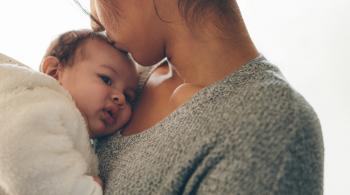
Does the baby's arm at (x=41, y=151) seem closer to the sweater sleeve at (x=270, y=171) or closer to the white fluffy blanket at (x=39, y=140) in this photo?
the white fluffy blanket at (x=39, y=140)

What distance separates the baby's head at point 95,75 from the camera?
0.76 meters

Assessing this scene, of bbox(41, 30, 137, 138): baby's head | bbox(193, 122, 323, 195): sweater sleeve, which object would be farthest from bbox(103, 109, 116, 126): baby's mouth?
bbox(193, 122, 323, 195): sweater sleeve

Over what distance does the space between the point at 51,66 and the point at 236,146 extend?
444 millimetres

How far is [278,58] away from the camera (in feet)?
4.65

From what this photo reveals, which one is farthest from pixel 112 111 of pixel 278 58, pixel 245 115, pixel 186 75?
pixel 278 58

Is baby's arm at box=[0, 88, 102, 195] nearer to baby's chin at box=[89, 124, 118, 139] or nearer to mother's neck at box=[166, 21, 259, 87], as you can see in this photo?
baby's chin at box=[89, 124, 118, 139]

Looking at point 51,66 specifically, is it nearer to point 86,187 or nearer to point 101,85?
point 101,85

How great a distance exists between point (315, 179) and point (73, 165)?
1.13ft

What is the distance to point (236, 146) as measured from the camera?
0.54 metres

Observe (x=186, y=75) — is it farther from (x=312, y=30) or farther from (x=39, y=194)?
(x=312, y=30)

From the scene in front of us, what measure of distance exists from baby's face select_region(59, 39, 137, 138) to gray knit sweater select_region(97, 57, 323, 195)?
0.14 metres

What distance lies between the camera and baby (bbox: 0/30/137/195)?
0.59m

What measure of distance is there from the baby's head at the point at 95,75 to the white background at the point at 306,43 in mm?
530

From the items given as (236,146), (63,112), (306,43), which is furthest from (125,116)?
(306,43)
